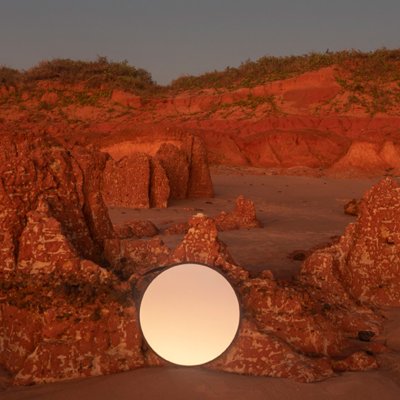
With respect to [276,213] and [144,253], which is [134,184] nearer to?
[276,213]

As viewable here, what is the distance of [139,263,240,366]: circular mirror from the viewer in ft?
8.21

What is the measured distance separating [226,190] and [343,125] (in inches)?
415

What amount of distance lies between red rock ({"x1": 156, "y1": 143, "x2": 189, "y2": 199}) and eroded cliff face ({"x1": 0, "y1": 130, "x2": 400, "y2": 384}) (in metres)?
5.98

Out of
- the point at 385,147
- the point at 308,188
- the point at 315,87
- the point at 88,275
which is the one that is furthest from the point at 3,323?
the point at 315,87

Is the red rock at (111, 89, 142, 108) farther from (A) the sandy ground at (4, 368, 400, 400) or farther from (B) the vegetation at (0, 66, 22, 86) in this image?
(A) the sandy ground at (4, 368, 400, 400)

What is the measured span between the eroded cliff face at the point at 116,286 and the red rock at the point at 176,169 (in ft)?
19.6

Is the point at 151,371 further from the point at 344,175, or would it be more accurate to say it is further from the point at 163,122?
the point at 163,122

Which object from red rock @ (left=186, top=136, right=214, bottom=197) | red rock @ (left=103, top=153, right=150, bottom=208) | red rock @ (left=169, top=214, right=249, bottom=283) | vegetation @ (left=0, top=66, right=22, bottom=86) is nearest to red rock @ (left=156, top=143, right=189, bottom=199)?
red rock @ (left=186, top=136, right=214, bottom=197)

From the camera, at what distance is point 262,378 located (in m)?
2.68

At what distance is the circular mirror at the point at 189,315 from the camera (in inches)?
98.6

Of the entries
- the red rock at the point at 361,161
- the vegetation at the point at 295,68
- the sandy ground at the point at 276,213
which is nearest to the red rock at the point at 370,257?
the sandy ground at the point at 276,213

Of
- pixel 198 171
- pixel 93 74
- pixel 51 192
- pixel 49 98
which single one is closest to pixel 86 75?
pixel 93 74

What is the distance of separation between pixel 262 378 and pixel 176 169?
769cm

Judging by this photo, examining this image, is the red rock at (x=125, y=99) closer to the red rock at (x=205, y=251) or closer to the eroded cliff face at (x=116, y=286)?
the eroded cliff face at (x=116, y=286)
